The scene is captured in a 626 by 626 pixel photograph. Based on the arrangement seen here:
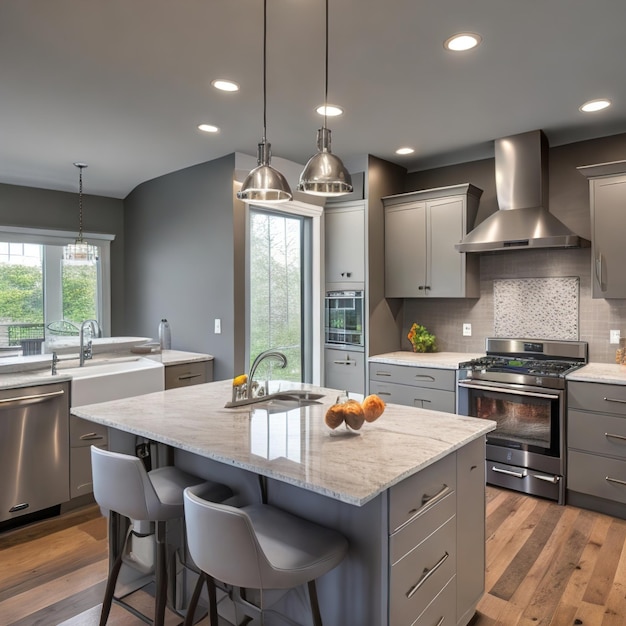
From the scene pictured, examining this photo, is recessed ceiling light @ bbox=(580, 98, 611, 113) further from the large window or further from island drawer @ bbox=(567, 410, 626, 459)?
the large window

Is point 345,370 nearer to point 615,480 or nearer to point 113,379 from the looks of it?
point 113,379

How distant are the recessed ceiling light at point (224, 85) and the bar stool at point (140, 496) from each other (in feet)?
6.56

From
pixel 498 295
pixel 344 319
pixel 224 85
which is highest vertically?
pixel 224 85

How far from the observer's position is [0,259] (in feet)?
15.5

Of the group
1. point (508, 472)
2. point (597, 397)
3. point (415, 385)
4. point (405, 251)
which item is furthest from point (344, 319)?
point (597, 397)

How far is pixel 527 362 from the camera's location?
377 centimetres

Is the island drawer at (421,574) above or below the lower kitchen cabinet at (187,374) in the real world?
below

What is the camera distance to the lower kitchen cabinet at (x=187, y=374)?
12.9 ft

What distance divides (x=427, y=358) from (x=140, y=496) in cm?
286

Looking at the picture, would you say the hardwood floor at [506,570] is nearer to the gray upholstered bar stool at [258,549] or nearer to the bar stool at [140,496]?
the bar stool at [140,496]

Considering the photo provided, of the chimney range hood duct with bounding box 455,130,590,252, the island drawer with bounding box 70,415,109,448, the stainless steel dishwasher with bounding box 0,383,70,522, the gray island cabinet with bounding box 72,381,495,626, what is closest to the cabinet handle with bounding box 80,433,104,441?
the island drawer with bounding box 70,415,109,448

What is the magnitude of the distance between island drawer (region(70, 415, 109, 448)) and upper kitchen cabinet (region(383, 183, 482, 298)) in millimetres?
2641

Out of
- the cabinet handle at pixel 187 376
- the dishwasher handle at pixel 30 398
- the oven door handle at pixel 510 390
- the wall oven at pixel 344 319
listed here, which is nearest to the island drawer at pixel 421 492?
the oven door handle at pixel 510 390

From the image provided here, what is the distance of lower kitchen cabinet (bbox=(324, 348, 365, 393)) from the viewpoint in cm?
440
